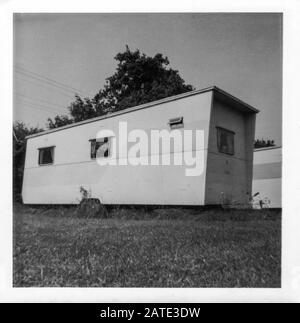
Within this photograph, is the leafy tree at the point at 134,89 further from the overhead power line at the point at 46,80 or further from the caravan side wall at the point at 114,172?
the overhead power line at the point at 46,80

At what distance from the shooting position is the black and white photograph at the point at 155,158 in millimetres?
3309

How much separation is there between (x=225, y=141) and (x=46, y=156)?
204 inches

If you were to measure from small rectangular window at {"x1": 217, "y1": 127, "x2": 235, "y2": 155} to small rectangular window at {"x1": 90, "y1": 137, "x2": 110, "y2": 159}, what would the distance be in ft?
8.14

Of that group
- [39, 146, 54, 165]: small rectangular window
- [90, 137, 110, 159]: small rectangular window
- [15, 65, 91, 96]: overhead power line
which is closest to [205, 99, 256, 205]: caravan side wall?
[90, 137, 110, 159]: small rectangular window

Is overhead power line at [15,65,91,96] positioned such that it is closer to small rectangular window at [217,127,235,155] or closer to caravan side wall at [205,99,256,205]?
caravan side wall at [205,99,256,205]

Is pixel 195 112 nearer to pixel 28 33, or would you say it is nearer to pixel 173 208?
pixel 173 208

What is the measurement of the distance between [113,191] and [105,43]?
4.05 m

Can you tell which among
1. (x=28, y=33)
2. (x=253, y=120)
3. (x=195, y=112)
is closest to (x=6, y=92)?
(x=28, y=33)

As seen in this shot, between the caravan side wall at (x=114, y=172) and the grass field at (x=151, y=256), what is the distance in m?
1.56

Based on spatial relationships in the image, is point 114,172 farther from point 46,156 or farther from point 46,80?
point 46,80

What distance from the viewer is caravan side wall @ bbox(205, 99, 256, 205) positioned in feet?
22.1

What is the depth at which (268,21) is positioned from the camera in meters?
3.43

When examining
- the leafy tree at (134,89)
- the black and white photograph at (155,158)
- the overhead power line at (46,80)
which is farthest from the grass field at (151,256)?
the leafy tree at (134,89)

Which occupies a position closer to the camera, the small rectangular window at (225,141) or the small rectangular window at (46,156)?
the small rectangular window at (225,141)
